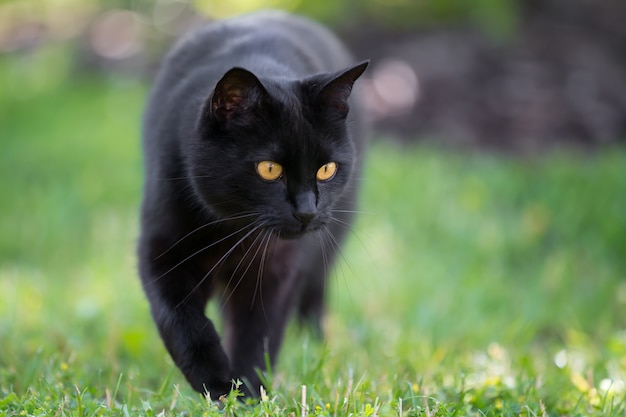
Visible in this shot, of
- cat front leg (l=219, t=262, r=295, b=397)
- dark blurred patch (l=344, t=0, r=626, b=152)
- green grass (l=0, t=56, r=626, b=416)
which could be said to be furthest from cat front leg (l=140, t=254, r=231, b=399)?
dark blurred patch (l=344, t=0, r=626, b=152)

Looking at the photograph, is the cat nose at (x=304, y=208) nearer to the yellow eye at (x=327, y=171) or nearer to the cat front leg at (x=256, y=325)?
the yellow eye at (x=327, y=171)

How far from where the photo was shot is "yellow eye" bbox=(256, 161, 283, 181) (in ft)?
6.89

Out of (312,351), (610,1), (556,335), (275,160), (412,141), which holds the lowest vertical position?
(556,335)

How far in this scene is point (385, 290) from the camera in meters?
3.75

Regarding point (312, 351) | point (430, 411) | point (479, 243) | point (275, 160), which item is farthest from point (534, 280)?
point (275, 160)

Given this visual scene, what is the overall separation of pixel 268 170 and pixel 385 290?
180cm

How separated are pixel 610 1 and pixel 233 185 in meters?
6.17

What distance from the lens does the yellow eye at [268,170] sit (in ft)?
6.89

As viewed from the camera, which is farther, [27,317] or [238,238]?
[27,317]

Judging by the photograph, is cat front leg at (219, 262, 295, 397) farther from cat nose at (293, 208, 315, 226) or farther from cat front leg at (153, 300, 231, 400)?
cat nose at (293, 208, 315, 226)

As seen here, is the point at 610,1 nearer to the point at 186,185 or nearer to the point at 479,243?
the point at 479,243

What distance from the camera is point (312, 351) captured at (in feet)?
9.16

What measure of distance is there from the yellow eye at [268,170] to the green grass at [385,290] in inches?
19.4

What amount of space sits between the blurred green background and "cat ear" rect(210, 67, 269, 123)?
0.87 metres
